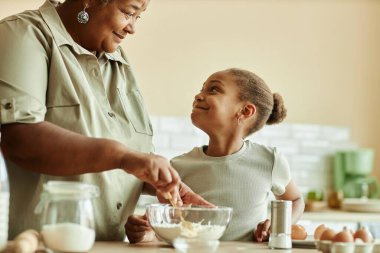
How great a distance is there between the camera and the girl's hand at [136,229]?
212 cm

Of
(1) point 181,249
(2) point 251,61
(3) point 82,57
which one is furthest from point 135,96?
(2) point 251,61

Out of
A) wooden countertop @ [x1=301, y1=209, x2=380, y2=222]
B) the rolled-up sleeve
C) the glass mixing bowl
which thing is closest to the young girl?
the glass mixing bowl

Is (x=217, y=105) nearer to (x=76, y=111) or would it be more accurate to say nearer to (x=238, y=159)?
(x=238, y=159)

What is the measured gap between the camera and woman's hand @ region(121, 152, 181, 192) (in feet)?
5.62

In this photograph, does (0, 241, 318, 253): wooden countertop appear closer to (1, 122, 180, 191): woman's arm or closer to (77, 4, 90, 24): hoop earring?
(1, 122, 180, 191): woman's arm

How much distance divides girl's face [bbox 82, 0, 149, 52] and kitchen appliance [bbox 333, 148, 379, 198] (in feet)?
11.2

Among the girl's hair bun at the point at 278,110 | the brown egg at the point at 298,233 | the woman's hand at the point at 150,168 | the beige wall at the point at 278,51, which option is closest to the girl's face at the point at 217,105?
the girl's hair bun at the point at 278,110

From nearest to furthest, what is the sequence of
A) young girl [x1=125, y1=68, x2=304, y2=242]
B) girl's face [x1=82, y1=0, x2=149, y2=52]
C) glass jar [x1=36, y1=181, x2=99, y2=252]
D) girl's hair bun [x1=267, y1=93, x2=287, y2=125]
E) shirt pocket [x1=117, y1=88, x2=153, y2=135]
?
glass jar [x1=36, y1=181, x2=99, y2=252], girl's face [x1=82, y1=0, x2=149, y2=52], shirt pocket [x1=117, y1=88, x2=153, y2=135], young girl [x1=125, y1=68, x2=304, y2=242], girl's hair bun [x1=267, y1=93, x2=287, y2=125]

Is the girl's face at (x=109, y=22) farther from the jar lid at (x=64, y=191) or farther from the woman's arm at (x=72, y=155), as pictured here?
the jar lid at (x=64, y=191)

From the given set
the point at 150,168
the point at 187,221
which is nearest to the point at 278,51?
the point at 187,221

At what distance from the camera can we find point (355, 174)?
539 centimetres

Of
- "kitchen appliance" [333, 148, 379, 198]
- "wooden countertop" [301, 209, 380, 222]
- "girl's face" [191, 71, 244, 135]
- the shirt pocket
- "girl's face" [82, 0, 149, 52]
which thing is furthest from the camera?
"kitchen appliance" [333, 148, 379, 198]

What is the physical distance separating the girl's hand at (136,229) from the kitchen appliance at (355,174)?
11.1 ft

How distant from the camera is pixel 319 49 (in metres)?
5.53
